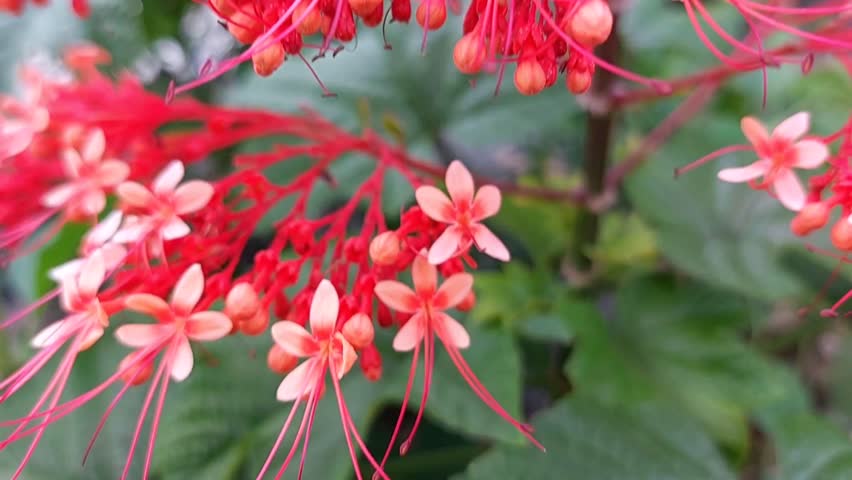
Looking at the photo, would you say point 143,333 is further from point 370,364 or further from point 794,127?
point 794,127

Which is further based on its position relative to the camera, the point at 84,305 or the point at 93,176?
the point at 93,176

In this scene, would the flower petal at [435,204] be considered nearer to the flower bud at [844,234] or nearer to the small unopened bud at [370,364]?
the small unopened bud at [370,364]

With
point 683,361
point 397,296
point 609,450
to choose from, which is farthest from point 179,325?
point 683,361

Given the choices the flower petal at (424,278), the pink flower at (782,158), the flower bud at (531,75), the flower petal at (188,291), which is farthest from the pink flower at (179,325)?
the pink flower at (782,158)

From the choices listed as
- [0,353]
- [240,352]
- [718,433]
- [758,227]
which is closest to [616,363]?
[718,433]

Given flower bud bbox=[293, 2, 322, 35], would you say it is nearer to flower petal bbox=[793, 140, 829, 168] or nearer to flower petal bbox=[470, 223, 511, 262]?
flower petal bbox=[470, 223, 511, 262]

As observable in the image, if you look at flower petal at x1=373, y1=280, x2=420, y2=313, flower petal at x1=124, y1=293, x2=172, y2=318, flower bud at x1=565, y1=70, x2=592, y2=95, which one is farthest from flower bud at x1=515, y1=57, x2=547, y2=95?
flower petal at x1=124, y1=293, x2=172, y2=318
